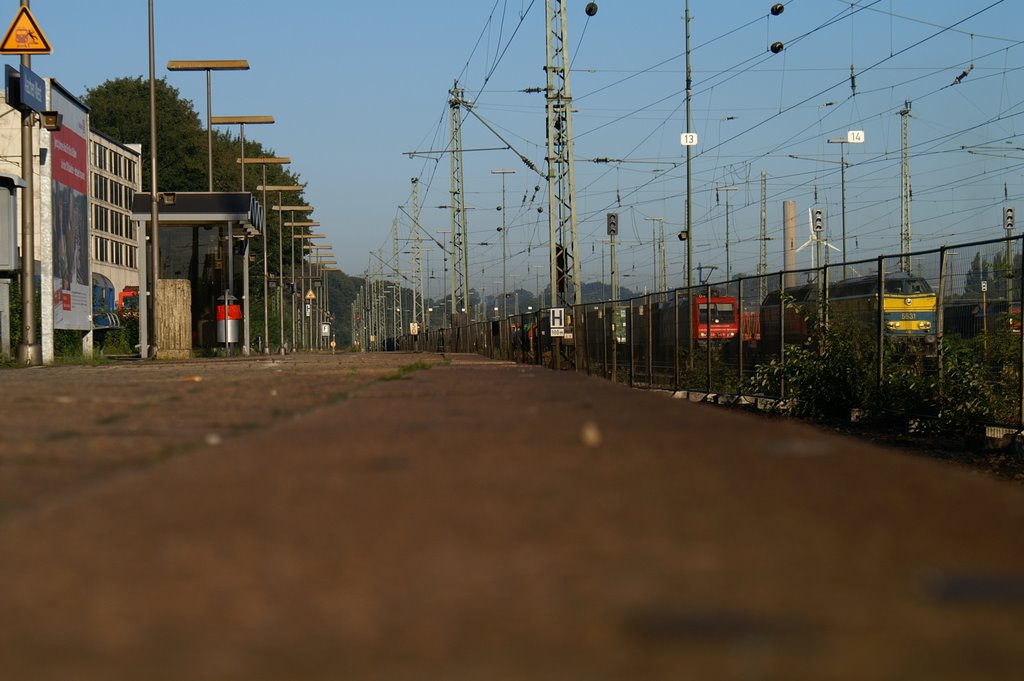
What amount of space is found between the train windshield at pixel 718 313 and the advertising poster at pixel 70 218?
13497mm

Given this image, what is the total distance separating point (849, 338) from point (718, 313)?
5.08 m

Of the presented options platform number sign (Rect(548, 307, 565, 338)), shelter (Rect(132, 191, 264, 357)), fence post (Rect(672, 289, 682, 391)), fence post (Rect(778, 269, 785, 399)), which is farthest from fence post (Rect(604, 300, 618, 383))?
shelter (Rect(132, 191, 264, 357))

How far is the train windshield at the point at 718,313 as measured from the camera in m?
20.2

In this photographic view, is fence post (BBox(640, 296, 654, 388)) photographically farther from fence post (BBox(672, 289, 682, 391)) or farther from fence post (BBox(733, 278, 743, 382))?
fence post (BBox(733, 278, 743, 382))

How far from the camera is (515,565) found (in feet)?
5.37

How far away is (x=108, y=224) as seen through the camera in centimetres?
8794

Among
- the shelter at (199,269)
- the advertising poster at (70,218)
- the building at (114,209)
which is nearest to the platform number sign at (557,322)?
the advertising poster at (70,218)

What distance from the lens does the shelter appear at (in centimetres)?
3397

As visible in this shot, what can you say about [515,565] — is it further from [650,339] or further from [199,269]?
[199,269]

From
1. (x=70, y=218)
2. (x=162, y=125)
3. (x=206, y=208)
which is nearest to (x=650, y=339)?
(x=70, y=218)

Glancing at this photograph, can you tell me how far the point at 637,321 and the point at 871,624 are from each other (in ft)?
76.7

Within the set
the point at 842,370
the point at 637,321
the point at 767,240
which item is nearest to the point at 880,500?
the point at 842,370

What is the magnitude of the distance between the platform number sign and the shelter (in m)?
11.6

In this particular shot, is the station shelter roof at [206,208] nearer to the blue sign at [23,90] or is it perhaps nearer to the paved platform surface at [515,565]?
the blue sign at [23,90]
